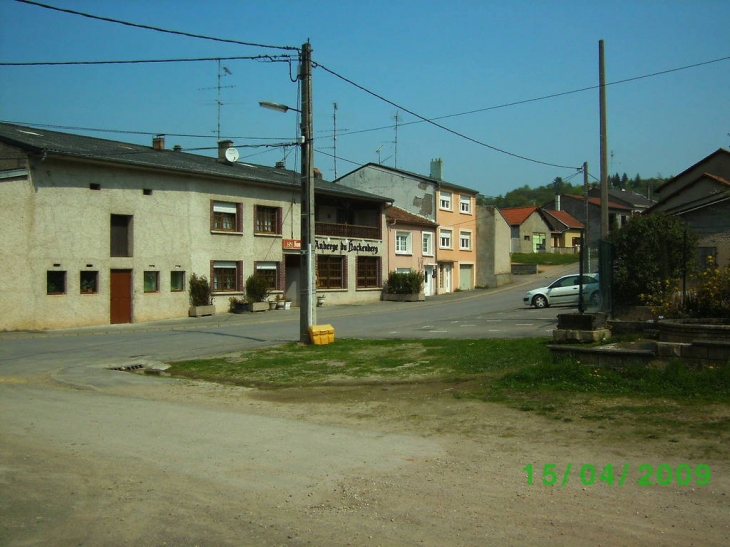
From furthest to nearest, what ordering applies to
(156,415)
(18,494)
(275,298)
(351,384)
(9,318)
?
1. (275,298)
2. (9,318)
3. (351,384)
4. (156,415)
5. (18,494)

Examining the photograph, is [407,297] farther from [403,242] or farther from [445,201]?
[445,201]

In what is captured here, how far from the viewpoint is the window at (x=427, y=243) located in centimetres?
5197

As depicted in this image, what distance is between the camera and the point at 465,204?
57312 millimetres

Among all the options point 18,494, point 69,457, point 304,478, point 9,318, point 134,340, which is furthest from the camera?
point 9,318

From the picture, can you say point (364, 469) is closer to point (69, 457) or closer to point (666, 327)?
point (69, 457)

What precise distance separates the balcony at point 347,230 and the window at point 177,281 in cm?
1022

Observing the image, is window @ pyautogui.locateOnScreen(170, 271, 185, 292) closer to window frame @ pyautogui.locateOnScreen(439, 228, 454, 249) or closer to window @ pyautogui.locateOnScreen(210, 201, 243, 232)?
window @ pyautogui.locateOnScreen(210, 201, 243, 232)

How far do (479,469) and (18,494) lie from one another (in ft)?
14.0

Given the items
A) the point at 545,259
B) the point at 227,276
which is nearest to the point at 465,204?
the point at 545,259

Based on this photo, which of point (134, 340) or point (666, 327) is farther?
point (134, 340)

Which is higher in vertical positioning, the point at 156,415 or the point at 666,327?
the point at 666,327

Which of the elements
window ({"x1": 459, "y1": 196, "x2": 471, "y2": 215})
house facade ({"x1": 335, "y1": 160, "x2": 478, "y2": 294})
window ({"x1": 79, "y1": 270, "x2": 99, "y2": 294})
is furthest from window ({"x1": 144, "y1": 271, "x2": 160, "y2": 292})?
window ({"x1": 459, "y1": 196, "x2": 471, "y2": 215})

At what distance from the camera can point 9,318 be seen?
27.1 meters

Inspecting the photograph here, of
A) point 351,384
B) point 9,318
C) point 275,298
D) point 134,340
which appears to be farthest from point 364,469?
point 275,298
